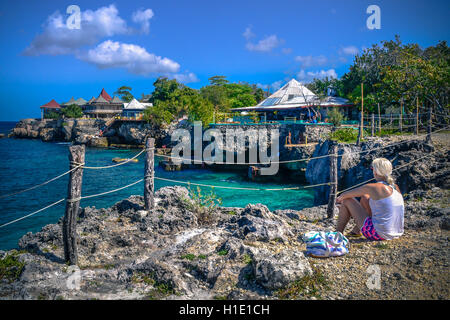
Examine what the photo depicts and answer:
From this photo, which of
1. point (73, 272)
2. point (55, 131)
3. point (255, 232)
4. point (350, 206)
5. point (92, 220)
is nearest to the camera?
point (73, 272)

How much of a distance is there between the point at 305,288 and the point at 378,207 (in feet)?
6.63

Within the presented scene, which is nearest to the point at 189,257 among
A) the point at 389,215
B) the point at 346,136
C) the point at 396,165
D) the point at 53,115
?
the point at 389,215

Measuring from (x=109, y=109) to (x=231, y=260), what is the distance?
72.2m

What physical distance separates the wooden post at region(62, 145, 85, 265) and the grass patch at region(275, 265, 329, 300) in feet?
13.0

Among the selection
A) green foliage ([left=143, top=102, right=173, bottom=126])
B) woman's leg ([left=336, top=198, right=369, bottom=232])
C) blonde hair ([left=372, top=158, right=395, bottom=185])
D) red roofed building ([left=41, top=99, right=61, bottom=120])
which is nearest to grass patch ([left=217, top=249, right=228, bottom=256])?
woman's leg ([left=336, top=198, right=369, bottom=232])

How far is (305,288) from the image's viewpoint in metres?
4.56

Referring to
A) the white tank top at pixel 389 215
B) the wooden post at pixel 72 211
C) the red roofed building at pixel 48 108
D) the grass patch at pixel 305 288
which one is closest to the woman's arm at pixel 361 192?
the white tank top at pixel 389 215

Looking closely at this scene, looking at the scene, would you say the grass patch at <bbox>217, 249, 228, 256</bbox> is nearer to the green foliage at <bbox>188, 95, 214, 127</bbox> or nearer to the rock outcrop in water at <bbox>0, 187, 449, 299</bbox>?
the rock outcrop in water at <bbox>0, 187, 449, 299</bbox>

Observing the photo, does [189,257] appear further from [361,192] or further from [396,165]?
[396,165]

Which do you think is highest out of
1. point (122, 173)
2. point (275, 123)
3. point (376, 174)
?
point (275, 123)

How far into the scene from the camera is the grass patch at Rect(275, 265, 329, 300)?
4.44 metres
